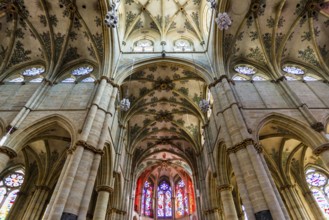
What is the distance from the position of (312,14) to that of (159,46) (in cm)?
1000

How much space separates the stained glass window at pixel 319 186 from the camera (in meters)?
14.6

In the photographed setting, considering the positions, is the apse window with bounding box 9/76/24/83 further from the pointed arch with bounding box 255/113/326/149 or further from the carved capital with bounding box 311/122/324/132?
the carved capital with bounding box 311/122/324/132

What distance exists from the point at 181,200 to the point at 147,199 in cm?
417

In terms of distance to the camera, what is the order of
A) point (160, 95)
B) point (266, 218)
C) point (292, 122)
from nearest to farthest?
point (266, 218) < point (292, 122) < point (160, 95)

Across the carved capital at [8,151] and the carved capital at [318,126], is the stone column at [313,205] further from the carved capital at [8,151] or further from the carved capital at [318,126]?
the carved capital at [8,151]

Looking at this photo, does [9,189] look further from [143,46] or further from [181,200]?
[181,200]

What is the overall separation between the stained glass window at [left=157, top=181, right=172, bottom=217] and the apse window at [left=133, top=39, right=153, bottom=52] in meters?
19.2

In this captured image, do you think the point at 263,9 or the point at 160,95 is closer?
the point at 263,9

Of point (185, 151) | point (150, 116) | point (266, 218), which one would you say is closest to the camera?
point (266, 218)

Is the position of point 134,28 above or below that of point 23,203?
above

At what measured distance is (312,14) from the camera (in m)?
14.2

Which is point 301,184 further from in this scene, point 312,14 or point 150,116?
point 150,116

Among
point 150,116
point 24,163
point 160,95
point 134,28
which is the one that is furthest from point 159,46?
point 24,163

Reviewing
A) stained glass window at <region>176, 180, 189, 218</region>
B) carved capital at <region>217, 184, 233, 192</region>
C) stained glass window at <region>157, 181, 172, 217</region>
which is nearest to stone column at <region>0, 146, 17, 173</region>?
carved capital at <region>217, 184, 233, 192</region>
